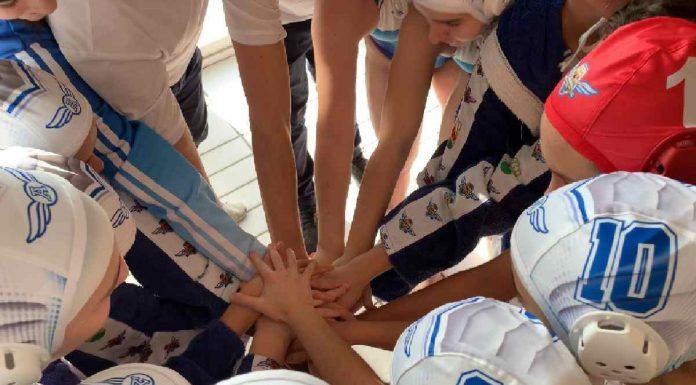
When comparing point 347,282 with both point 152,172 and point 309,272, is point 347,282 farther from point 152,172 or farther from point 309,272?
point 152,172

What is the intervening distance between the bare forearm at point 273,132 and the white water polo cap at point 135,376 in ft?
1.71

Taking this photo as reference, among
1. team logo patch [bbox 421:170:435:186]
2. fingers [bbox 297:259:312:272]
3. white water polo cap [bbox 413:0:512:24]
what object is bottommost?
fingers [bbox 297:259:312:272]

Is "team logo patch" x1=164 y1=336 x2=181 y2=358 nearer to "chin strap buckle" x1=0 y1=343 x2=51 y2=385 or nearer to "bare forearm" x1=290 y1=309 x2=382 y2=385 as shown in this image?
"bare forearm" x1=290 y1=309 x2=382 y2=385

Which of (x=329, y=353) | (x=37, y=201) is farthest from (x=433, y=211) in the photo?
(x=37, y=201)

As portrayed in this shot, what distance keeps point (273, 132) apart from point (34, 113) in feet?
1.44

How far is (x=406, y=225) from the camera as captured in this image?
3.68 feet

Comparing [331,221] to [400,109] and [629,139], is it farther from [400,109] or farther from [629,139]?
[629,139]

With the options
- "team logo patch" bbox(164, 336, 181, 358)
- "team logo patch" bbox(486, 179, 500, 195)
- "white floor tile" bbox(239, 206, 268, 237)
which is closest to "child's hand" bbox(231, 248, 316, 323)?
"team logo patch" bbox(164, 336, 181, 358)

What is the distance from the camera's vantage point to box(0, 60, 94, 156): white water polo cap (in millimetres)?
833

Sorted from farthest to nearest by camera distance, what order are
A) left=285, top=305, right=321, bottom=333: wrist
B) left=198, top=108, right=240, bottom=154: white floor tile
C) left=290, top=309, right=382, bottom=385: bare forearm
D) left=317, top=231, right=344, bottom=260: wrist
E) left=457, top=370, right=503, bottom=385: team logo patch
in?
1. left=198, top=108, right=240, bottom=154: white floor tile
2. left=317, top=231, right=344, bottom=260: wrist
3. left=285, top=305, right=321, bottom=333: wrist
4. left=290, top=309, right=382, bottom=385: bare forearm
5. left=457, top=370, right=503, bottom=385: team logo patch

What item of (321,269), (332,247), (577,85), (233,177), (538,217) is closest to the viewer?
(538,217)

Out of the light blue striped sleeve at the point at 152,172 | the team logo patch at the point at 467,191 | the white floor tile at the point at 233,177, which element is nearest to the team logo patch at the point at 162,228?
the light blue striped sleeve at the point at 152,172

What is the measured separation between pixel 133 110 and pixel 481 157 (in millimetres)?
532

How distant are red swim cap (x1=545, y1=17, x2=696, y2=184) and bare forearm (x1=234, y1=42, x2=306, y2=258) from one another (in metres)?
0.52
